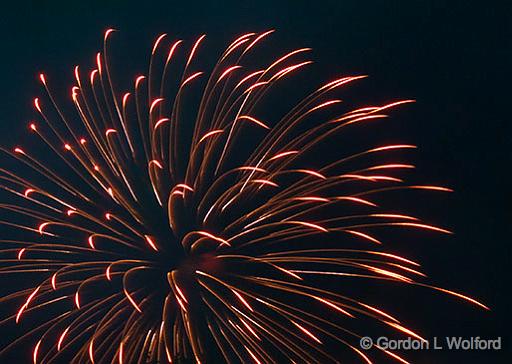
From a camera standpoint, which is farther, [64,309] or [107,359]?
[64,309]

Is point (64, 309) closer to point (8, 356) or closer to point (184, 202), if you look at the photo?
point (8, 356)

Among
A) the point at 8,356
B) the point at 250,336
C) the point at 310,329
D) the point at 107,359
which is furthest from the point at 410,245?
the point at 8,356

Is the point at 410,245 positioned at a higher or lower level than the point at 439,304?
higher

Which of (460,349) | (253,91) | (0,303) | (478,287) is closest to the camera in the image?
(460,349)

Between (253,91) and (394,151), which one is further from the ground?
(394,151)

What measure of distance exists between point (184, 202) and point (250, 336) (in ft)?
6.29

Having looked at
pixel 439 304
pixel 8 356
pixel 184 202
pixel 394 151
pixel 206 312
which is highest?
pixel 394 151

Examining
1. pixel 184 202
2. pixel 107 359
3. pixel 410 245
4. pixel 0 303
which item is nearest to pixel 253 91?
pixel 184 202

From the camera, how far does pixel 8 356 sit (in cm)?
1052

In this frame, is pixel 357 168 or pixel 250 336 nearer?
pixel 250 336

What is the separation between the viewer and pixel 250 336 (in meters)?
8.94

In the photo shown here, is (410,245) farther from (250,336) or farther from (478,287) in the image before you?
(250,336)

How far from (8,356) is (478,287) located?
23.4 feet

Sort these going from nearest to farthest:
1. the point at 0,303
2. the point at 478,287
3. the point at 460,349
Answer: the point at 460,349 < the point at 478,287 < the point at 0,303
